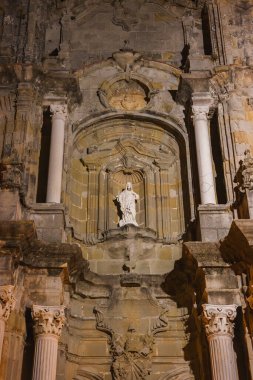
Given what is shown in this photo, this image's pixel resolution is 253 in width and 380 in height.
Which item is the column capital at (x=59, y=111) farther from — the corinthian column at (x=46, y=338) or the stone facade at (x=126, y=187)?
the corinthian column at (x=46, y=338)

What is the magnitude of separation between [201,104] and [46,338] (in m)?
5.60

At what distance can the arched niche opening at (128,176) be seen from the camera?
10906 mm

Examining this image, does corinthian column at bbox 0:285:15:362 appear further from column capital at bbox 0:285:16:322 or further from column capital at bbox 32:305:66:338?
column capital at bbox 32:305:66:338

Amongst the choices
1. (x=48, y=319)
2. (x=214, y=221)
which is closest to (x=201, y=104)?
(x=214, y=221)

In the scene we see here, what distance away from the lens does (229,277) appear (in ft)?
28.9

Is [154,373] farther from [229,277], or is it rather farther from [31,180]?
[31,180]

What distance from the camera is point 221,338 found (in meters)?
8.26

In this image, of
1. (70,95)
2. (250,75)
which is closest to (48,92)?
(70,95)

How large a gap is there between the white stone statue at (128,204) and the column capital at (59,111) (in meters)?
1.87

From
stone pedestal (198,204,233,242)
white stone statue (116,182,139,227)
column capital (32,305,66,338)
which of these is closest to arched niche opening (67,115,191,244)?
white stone statue (116,182,139,227)

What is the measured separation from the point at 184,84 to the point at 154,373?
569cm

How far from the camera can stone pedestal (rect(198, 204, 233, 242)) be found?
31.0 feet

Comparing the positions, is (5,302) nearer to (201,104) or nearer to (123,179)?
(123,179)

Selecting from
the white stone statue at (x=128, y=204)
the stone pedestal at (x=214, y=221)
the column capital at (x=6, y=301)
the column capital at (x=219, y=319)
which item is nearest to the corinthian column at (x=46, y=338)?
the column capital at (x=6, y=301)
